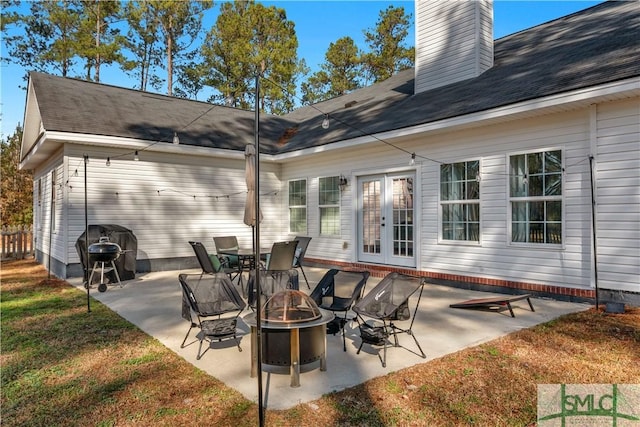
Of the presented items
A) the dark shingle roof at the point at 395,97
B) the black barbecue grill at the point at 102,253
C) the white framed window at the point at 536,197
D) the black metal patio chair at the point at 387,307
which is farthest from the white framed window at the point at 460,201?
the black barbecue grill at the point at 102,253

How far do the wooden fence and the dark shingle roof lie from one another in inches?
216

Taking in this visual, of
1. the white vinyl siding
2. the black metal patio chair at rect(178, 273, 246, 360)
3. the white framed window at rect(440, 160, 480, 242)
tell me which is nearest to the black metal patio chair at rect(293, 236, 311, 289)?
the white framed window at rect(440, 160, 480, 242)

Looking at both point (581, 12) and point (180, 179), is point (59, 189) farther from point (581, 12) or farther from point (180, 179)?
point (581, 12)

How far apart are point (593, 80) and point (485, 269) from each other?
319 cm

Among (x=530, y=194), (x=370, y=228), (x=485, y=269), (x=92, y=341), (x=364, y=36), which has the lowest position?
(x=92, y=341)

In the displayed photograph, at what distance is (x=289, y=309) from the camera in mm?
3316

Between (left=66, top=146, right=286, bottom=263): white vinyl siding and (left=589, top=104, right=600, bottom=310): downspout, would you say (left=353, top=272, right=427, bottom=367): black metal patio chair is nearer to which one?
(left=589, top=104, right=600, bottom=310): downspout

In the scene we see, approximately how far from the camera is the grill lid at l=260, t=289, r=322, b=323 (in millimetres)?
3209

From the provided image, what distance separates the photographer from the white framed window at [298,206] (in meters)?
10.7

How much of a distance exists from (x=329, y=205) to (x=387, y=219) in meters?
1.88

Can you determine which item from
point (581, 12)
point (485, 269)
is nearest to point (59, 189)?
point (485, 269)

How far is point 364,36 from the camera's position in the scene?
2405cm

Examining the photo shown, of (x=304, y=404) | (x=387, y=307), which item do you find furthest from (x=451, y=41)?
(x=304, y=404)

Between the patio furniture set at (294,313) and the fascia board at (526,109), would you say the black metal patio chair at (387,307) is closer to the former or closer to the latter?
the patio furniture set at (294,313)
